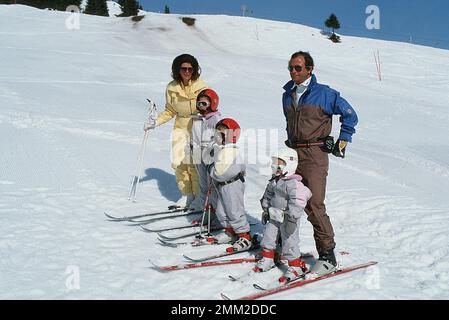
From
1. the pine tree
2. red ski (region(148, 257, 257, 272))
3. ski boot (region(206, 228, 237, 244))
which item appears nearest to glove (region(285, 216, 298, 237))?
red ski (region(148, 257, 257, 272))

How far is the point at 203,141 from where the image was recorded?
5.59m

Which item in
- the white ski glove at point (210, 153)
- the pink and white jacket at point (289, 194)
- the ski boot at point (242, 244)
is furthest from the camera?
the white ski glove at point (210, 153)

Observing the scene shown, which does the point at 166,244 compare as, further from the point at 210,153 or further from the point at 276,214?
the point at 276,214

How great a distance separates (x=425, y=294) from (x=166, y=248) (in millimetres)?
2720

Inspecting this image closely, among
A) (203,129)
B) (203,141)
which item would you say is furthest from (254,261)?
(203,129)

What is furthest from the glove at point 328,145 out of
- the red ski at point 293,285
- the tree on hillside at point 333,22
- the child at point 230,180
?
the tree on hillside at point 333,22

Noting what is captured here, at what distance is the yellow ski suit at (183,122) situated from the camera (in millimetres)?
5891

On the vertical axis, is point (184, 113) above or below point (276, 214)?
above

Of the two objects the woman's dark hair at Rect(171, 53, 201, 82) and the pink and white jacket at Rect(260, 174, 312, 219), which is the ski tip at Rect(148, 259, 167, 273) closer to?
the pink and white jacket at Rect(260, 174, 312, 219)

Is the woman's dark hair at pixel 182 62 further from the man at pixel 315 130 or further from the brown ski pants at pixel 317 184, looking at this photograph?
the brown ski pants at pixel 317 184

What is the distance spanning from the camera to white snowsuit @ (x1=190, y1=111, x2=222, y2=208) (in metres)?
5.46

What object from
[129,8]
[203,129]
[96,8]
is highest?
[96,8]

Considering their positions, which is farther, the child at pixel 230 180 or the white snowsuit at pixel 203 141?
the white snowsuit at pixel 203 141

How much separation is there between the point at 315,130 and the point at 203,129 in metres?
1.71
